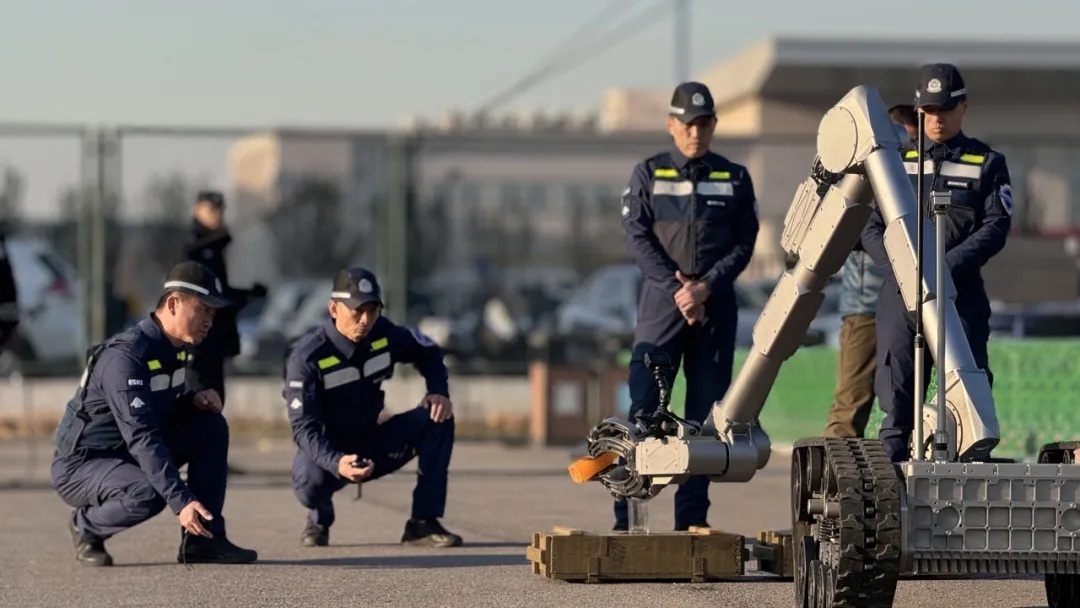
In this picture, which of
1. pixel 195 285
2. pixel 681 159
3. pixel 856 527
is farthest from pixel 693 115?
pixel 856 527

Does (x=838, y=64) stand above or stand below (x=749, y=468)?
above

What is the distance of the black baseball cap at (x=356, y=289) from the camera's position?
9930mm

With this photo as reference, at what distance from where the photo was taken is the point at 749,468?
316 inches

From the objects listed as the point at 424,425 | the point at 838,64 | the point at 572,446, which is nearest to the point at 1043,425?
the point at 572,446

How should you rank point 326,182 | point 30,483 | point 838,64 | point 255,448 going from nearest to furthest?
point 30,483 < point 255,448 < point 326,182 < point 838,64

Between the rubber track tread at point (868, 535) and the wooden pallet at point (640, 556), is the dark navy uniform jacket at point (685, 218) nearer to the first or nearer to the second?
the wooden pallet at point (640, 556)

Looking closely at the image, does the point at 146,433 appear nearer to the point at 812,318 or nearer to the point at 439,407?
the point at 439,407

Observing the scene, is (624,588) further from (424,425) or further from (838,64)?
(838,64)

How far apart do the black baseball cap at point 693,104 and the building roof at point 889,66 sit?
25670 millimetres

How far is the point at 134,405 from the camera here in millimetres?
8820

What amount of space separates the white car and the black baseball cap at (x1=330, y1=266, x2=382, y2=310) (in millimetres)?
10117

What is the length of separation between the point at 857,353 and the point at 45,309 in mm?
12105

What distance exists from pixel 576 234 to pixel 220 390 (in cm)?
1100

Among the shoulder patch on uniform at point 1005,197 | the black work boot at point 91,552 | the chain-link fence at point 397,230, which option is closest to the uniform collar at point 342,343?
the black work boot at point 91,552
